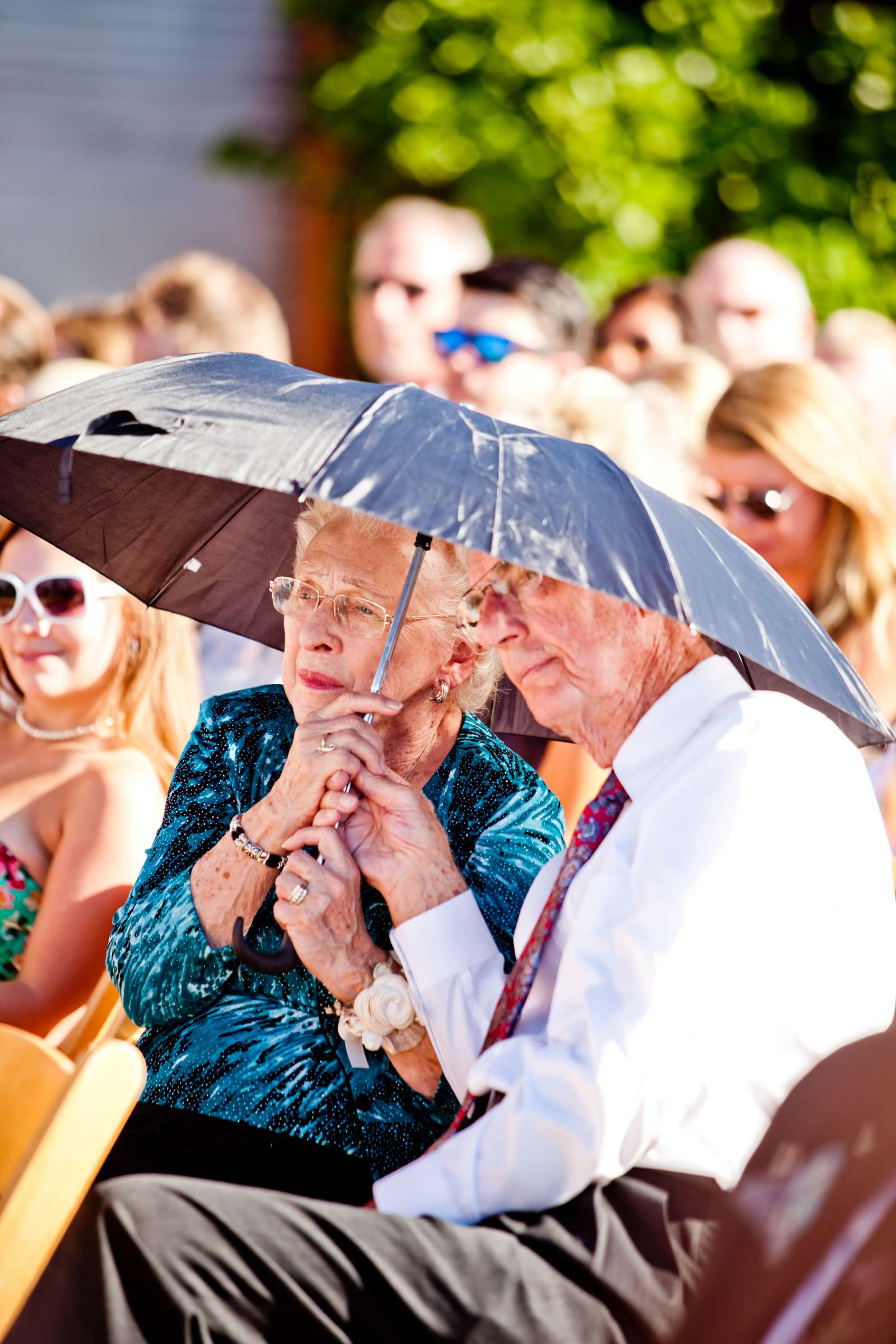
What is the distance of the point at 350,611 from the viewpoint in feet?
8.80

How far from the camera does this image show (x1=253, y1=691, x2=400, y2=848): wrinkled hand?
2.43 meters

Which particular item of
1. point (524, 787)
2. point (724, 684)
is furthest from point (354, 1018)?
point (724, 684)

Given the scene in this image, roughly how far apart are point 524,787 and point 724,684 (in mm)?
680

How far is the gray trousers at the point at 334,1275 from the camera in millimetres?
1807

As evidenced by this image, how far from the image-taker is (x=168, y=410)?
2.15m

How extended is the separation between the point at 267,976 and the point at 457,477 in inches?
42.8

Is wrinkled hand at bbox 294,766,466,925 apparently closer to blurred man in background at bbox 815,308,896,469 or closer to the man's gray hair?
blurred man in background at bbox 815,308,896,469

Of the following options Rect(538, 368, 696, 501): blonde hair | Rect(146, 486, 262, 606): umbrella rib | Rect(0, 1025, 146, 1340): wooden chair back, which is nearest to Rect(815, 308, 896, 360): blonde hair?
Rect(538, 368, 696, 501): blonde hair

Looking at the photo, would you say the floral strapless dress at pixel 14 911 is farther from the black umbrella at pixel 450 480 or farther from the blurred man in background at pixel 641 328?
the blurred man in background at pixel 641 328

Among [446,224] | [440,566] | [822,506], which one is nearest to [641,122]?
[446,224]

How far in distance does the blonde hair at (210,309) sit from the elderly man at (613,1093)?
4824mm

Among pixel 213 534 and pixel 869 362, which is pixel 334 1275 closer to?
pixel 213 534

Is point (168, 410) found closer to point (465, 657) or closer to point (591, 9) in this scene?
point (465, 657)

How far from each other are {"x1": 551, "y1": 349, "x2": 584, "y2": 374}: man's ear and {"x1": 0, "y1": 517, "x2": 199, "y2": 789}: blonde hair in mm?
2551
